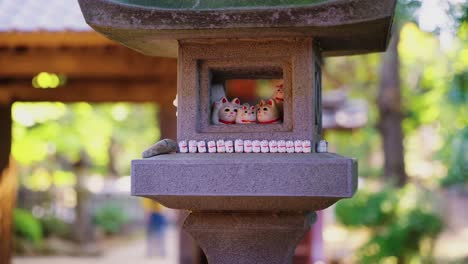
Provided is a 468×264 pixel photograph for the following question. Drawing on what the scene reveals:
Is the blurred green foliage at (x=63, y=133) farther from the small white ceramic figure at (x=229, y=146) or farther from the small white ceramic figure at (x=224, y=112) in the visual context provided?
the small white ceramic figure at (x=229, y=146)

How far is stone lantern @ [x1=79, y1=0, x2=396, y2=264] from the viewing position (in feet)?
10.9

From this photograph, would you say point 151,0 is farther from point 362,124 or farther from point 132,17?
point 362,124

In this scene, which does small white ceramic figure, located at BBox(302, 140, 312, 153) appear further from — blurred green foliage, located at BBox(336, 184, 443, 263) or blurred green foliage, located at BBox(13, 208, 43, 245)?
blurred green foliage, located at BBox(13, 208, 43, 245)

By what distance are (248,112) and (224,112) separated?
0.15m

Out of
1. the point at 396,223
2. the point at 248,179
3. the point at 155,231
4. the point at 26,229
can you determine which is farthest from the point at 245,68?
the point at 26,229

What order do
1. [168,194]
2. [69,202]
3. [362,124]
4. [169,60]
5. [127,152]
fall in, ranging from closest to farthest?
1. [168,194]
2. [169,60]
3. [362,124]
4. [69,202]
5. [127,152]

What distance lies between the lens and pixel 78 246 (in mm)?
14961

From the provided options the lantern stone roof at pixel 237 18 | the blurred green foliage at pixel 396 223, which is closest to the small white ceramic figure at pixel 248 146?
the lantern stone roof at pixel 237 18

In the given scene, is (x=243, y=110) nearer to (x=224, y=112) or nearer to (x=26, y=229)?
(x=224, y=112)

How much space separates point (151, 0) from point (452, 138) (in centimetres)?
679

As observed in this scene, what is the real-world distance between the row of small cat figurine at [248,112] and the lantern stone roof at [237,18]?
43 centimetres

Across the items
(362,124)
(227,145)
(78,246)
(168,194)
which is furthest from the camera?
(78,246)

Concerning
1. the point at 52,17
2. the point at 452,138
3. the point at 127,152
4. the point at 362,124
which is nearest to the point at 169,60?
the point at 52,17

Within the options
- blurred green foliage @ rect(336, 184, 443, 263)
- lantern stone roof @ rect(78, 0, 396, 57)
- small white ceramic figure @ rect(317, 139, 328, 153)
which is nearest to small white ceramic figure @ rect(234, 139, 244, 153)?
small white ceramic figure @ rect(317, 139, 328, 153)
